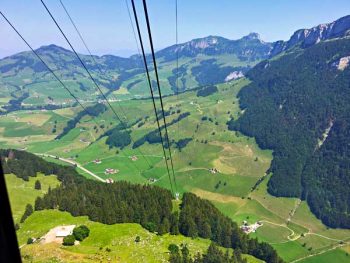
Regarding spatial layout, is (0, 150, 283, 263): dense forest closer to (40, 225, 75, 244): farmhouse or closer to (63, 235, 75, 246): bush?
(40, 225, 75, 244): farmhouse

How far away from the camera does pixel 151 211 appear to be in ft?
475

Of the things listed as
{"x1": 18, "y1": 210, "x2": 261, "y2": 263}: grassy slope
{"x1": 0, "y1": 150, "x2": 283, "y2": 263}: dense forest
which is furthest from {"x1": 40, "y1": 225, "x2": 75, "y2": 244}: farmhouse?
{"x1": 0, "y1": 150, "x2": 283, "y2": 263}: dense forest

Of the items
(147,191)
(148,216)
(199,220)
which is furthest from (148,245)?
(147,191)

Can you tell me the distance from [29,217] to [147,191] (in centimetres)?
4777

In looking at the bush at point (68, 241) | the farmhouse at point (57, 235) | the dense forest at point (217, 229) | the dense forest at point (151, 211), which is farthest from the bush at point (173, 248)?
the farmhouse at point (57, 235)

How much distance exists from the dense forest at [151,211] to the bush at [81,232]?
16.2m

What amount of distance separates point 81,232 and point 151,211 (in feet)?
120

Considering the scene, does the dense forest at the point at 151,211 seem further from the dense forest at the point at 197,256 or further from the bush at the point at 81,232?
the dense forest at the point at 197,256

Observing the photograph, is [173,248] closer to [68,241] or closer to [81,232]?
[81,232]

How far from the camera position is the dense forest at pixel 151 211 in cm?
13712

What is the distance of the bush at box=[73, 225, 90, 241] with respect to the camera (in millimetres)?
111938

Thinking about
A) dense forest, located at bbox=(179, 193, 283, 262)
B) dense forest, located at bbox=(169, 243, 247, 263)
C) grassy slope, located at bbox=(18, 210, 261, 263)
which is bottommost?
dense forest, located at bbox=(179, 193, 283, 262)

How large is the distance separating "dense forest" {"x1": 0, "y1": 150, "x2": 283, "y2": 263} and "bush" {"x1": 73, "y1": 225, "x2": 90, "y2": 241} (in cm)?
1623

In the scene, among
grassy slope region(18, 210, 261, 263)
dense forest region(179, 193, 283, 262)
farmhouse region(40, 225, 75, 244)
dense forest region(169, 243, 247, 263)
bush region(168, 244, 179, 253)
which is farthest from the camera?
dense forest region(179, 193, 283, 262)
